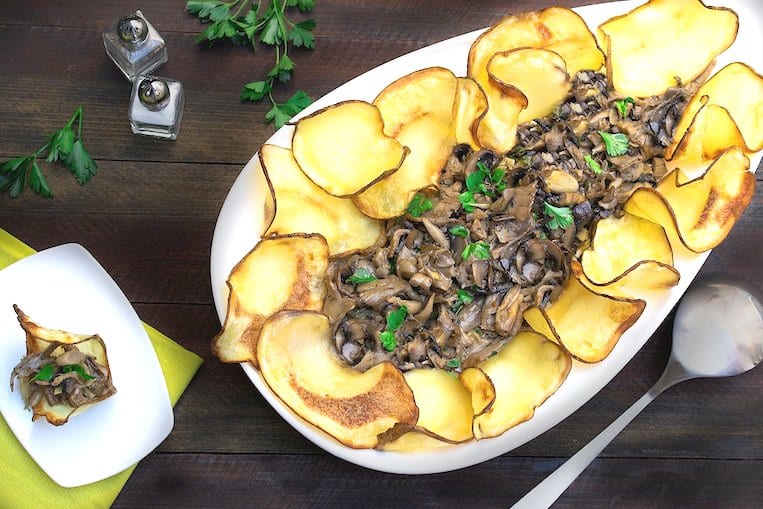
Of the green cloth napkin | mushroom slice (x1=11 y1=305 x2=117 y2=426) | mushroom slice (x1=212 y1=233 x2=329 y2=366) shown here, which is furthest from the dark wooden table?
mushroom slice (x1=212 y1=233 x2=329 y2=366)

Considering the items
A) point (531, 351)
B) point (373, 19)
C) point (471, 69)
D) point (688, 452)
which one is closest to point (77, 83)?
point (373, 19)

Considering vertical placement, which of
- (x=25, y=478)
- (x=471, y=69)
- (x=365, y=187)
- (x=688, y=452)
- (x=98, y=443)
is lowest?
(x=25, y=478)

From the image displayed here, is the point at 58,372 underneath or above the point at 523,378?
underneath

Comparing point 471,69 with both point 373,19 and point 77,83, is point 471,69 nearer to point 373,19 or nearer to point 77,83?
point 373,19

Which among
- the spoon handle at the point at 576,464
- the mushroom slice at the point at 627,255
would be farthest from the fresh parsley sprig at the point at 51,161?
the spoon handle at the point at 576,464

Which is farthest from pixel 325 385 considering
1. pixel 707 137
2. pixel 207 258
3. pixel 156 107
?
pixel 707 137

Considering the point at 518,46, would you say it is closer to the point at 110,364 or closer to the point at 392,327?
the point at 392,327
